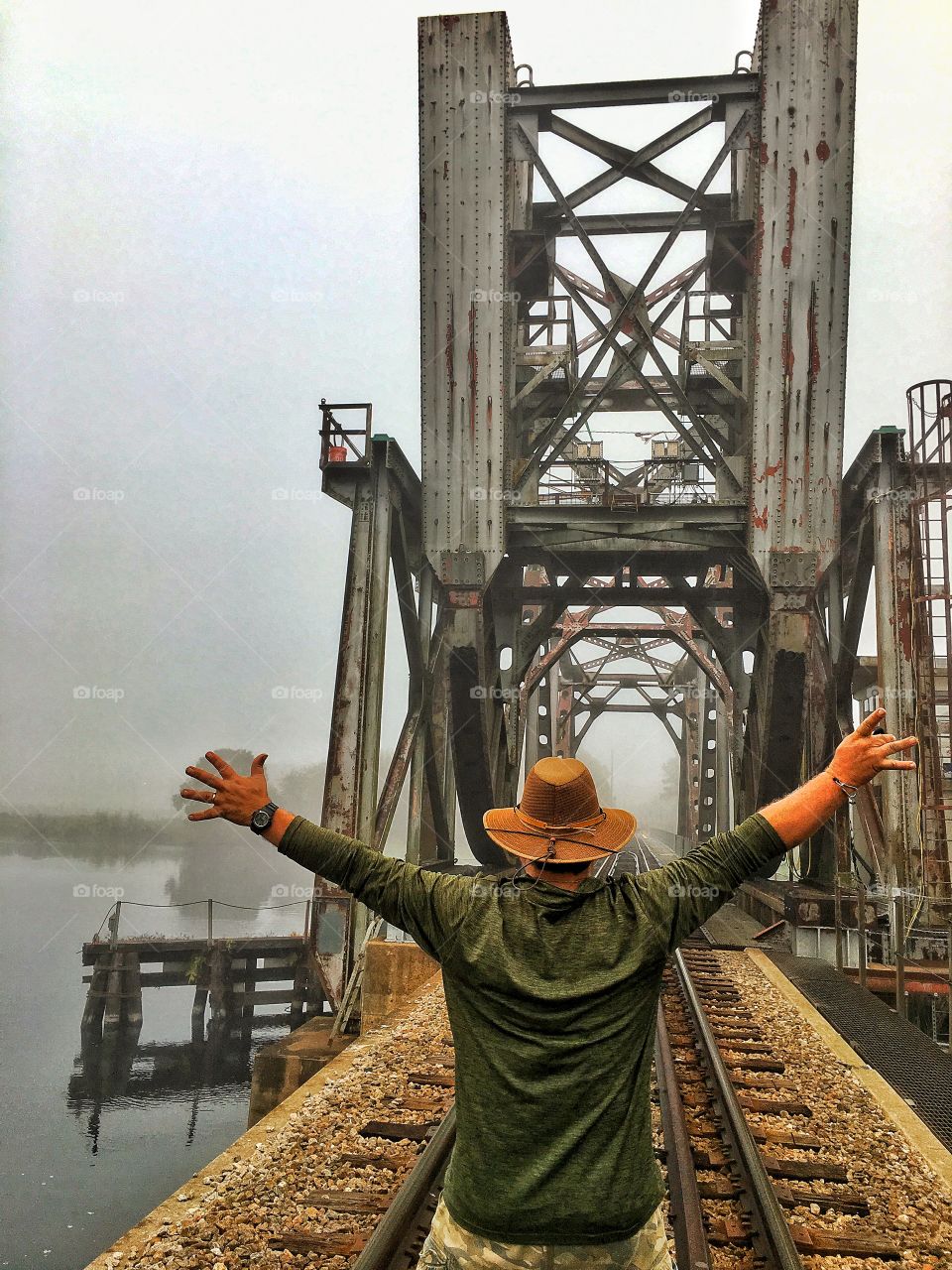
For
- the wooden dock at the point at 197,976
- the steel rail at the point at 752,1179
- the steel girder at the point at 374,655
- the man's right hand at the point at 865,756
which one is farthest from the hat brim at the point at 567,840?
the wooden dock at the point at 197,976

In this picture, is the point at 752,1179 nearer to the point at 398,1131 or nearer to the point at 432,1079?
the point at 398,1131

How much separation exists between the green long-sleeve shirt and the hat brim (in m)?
0.07

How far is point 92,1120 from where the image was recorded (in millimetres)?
24484

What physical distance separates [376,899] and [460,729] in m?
8.86

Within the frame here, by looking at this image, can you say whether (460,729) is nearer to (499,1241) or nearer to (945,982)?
(945,982)

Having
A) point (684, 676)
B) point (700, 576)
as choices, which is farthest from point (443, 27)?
point (684, 676)

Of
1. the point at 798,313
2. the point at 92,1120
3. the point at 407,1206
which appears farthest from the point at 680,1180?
the point at 92,1120

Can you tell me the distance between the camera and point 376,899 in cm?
207

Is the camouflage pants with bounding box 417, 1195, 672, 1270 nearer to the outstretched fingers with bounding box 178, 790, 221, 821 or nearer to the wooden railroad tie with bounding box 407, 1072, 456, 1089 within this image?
the outstretched fingers with bounding box 178, 790, 221, 821

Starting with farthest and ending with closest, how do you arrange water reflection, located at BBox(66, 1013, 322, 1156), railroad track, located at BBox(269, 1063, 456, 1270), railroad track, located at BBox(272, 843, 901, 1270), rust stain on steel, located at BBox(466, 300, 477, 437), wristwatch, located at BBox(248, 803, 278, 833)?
water reflection, located at BBox(66, 1013, 322, 1156) < rust stain on steel, located at BBox(466, 300, 477, 437) < railroad track, located at BBox(272, 843, 901, 1270) < railroad track, located at BBox(269, 1063, 456, 1270) < wristwatch, located at BBox(248, 803, 278, 833)

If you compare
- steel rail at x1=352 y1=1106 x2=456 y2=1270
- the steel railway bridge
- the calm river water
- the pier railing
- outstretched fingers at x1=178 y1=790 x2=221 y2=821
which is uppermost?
the steel railway bridge

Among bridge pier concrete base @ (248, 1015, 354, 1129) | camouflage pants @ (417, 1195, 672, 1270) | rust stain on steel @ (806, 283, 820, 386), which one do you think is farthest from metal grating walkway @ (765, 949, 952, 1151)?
rust stain on steel @ (806, 283, 820, 386)

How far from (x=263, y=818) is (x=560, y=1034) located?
766 millimetres

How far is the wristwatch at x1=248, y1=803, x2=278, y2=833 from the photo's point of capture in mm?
2070
